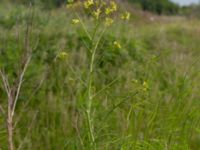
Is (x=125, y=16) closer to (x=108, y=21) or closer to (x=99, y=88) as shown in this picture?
(x=108, y=21)

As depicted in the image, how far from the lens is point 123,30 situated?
617 centimetres

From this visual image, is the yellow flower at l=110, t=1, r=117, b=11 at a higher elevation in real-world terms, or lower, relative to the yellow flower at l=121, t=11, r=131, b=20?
higher

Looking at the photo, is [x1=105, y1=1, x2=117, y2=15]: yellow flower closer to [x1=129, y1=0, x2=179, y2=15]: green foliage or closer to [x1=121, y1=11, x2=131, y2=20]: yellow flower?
[x1=121, y1=11, x2=131, y2=20]: yellow flower

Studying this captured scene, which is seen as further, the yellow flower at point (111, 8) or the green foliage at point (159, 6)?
the green foliage at point (159, 6)

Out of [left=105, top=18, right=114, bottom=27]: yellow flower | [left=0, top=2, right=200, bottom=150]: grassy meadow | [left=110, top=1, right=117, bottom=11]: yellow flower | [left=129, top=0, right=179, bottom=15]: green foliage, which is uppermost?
[left=110, top=1, right=117, bottom=11]: yellow flower

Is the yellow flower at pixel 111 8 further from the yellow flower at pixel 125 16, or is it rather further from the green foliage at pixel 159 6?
the green foliage at pixel 159 6

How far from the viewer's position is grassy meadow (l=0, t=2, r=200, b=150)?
1.62m

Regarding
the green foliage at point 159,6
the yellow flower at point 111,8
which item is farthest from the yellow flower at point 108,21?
the green foliage at point 159,6

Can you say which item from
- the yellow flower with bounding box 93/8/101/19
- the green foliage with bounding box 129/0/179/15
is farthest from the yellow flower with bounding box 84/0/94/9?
the green foliage with bounding box 129/0/179/15

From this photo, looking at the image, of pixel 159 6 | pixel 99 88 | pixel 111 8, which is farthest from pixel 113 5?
pixel 159 6

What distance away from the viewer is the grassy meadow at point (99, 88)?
162cm

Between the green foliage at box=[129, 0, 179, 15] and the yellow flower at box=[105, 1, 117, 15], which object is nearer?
the yellow flower at box=[105, 1, 117, 15]

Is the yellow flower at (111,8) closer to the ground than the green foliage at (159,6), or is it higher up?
higher up

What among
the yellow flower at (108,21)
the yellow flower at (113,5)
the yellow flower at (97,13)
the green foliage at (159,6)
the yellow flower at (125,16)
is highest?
the yellow flower at (113,5)
